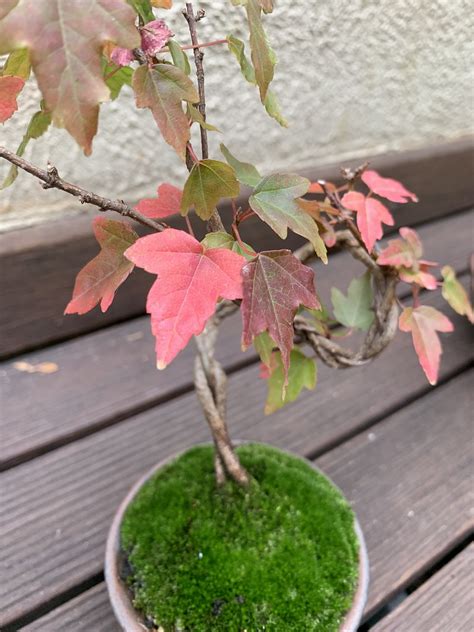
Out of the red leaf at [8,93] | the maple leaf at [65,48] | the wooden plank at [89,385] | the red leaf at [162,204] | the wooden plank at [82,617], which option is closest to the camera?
the maple leaf at [65,48]

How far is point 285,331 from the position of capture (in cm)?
35

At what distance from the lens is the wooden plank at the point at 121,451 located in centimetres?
63

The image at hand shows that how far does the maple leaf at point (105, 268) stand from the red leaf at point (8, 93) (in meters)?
0.09

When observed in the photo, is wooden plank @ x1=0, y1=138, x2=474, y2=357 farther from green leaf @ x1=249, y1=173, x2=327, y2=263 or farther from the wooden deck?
green leaf @ x1=249, y1=173, x2=327, y2=263

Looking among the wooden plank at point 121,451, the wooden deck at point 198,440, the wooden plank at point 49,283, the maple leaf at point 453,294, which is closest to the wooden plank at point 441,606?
the wooden deck at point 198,440

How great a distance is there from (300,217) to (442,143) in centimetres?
114

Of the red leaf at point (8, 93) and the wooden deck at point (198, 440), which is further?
the wooden deck at point (198, 440)

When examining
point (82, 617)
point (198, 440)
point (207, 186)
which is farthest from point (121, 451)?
point (207, 186)

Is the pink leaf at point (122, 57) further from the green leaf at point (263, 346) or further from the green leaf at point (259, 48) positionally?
the green leaf at point (263, 346)

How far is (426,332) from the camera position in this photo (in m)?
A: 0.50

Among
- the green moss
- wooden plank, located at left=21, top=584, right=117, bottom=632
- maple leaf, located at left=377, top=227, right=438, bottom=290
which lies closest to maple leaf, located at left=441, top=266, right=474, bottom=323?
maple leaf, located at left=377, top=227, right=438, bottom=290

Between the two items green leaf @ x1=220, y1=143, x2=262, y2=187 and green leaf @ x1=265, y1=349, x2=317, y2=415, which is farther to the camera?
green leaf @ x1=265, y1=349, x2=317, y2=415

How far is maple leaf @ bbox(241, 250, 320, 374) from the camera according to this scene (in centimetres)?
34

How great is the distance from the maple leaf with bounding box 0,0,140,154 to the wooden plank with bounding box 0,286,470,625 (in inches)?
22.0
